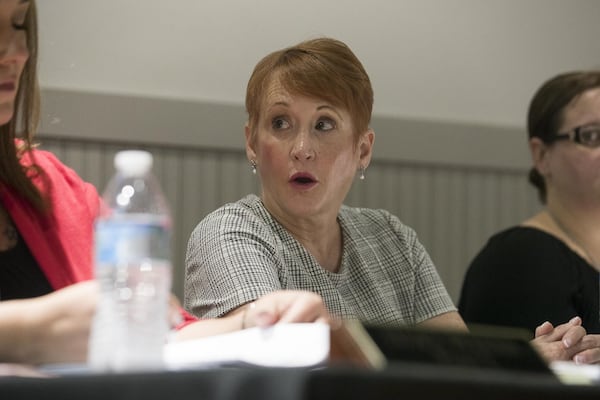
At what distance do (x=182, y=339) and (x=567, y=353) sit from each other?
0.80 m

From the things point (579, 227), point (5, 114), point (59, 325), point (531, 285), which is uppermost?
point (5, 114)

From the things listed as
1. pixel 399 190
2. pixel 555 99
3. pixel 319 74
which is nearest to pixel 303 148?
pixel 319 74

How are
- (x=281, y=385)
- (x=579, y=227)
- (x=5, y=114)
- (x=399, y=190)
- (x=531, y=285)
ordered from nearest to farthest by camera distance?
(x=281, y=385)
(x=5, y=114)
(x=531, y=285)
(x=579, y=227)
(x=399, y=190)

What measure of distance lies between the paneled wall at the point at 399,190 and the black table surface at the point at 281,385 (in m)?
1.81

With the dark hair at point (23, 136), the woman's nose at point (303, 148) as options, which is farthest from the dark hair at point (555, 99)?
the dark hair at point (23, 136)

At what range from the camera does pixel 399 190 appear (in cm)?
309

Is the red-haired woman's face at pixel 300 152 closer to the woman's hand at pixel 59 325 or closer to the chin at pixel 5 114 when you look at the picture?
the chin at pixel 5 114

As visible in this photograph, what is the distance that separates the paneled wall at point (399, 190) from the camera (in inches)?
104

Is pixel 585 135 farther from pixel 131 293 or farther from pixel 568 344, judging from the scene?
pixel 131 293

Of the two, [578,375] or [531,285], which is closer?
[578,375]

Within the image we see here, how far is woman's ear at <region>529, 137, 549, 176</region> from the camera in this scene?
279 cm

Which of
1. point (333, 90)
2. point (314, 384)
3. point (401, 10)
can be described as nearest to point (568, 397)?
point (314, 384)

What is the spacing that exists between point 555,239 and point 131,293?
5.65 feet

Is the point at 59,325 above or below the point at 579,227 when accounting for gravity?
above
